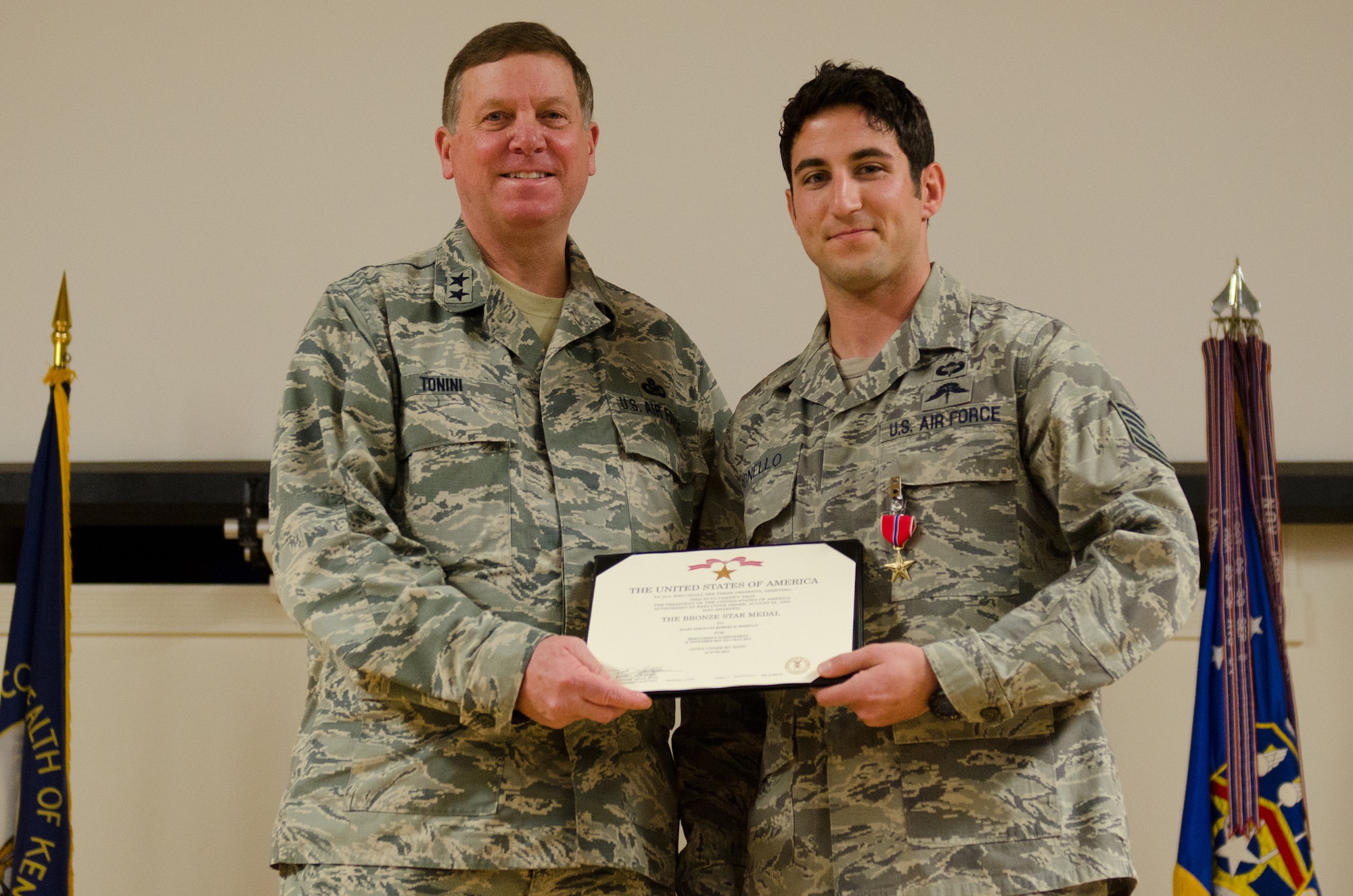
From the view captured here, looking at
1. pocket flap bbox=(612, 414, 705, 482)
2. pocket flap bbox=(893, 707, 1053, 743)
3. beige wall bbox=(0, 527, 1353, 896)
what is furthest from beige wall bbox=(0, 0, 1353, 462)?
pocket flap bbox=(893, 707, 1053, 743)

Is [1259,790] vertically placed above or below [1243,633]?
below

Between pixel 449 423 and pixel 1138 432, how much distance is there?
1.04 m

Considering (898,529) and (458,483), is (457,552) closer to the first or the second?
(458,483)

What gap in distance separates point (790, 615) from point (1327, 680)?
210 cm

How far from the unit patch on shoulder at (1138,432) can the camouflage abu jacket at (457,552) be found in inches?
29.7

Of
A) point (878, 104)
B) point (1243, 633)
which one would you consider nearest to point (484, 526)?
point (878, 104)

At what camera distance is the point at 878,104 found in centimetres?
202

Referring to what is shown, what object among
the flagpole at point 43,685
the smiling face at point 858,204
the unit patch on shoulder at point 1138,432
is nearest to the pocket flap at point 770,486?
the smiling face at point 858,204

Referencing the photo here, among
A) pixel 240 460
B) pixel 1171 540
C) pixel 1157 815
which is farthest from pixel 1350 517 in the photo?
pixel 240 460

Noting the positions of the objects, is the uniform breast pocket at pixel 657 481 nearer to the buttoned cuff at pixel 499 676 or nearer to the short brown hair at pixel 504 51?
the buttoned cuff at pixel 499 676

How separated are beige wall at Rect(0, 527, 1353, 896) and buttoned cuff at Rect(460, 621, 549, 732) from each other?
175cm

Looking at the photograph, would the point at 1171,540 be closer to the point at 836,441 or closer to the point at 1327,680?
the point at 836,441

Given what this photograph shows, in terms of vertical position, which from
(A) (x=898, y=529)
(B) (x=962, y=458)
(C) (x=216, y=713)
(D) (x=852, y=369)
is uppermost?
(D) (x=852, y=369)

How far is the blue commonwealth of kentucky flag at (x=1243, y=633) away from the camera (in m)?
2.18
